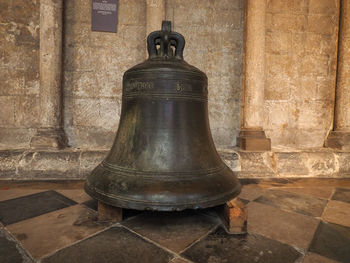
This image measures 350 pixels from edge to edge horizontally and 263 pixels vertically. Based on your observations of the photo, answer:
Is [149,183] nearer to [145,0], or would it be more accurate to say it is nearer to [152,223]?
[152,223]

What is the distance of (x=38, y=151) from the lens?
2.94 m

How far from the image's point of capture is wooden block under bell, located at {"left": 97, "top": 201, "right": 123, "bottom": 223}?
168 centimetres

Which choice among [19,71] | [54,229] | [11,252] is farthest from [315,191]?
[19,71]

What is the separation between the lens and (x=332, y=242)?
4.83ft

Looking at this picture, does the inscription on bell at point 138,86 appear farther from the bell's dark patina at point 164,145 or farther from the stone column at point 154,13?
the stone column at point 154,13

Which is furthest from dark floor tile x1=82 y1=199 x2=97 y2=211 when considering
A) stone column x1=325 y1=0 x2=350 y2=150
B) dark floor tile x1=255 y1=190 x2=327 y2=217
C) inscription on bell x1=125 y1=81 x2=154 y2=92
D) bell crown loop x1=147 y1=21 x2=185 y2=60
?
stone column x1=325 y1=0 x2=350 y2=150

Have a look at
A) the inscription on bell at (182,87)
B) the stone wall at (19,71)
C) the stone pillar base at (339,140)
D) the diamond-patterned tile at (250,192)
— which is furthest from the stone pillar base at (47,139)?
the stone pillar base at (339,140)

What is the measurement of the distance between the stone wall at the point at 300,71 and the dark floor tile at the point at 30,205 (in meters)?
3.12

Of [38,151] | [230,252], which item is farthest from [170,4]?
[230,252]

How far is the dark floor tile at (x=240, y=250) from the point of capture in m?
1.28

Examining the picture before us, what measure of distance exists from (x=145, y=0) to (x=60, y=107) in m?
2.04

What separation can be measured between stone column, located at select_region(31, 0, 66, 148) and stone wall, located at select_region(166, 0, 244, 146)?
5.29 feet

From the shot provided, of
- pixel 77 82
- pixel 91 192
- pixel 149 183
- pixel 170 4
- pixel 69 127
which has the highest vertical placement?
pixel 170 4

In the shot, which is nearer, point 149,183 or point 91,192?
point 149,183
